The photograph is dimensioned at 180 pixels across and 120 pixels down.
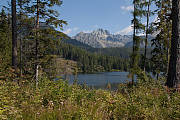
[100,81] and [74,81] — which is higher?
[74,81]

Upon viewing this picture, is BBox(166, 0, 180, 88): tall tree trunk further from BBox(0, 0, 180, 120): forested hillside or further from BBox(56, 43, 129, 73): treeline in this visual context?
BBox(56, 43, 129, 73): treeline

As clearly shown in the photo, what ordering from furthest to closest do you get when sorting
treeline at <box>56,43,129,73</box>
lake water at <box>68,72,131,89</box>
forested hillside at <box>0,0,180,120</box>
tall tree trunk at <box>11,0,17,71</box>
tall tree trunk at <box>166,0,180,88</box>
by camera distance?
1. treeline at <box>56,43,129,73</box>
2. tall tree trunk at <box>11,0,17,71</box>
3. lake water at <box>68,72,131,89</box>
4. tall tree trunk at <box>166,0,180,88</box>
5. forested hillside at <box>0,0,180,120</box>

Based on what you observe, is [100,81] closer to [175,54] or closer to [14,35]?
[14,35]

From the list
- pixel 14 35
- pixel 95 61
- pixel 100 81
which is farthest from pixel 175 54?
pixel 95 61

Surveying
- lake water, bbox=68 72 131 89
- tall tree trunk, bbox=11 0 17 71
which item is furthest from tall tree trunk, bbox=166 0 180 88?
tall tree trunk, bbox=11 0 17 71

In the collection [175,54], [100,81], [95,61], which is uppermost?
[175,54]

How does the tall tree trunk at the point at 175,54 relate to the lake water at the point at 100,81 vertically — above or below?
above

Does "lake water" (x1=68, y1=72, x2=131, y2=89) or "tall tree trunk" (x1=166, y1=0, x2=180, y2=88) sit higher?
"tall tree trunk" (x1=166, y1=0, x2=180, y2=88)

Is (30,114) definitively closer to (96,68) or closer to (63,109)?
(63,109)

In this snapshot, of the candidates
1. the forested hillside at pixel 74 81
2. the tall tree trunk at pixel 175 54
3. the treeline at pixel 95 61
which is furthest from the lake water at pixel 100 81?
the treeline at pixel 95 61

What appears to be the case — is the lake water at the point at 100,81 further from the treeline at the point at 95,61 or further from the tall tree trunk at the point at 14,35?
the treeline at the point at 95,61

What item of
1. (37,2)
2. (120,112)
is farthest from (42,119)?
(37,2)

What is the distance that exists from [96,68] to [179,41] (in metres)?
125

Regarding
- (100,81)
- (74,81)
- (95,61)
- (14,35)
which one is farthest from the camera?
(95,61)
